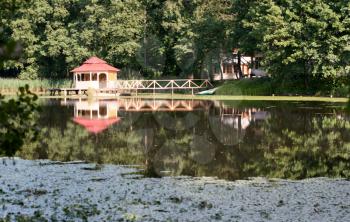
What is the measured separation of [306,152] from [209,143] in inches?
158

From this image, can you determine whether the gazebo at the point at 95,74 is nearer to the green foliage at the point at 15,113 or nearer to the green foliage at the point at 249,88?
the green foliage at the point at 249,88

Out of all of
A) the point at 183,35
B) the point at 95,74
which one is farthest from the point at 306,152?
the point at 183,35

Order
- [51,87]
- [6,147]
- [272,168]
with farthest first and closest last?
1. [51,87]
2. [272,168]
3. [6,147]

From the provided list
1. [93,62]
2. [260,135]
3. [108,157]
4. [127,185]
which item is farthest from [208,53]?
[127,185]

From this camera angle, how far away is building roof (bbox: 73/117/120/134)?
25448 mm

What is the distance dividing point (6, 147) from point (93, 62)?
183 ft

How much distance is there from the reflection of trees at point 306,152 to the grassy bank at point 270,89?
76.1 feet

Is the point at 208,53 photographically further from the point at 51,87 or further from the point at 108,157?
the point at 108,157

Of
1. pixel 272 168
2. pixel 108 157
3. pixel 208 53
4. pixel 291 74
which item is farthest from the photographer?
pixel 208 53

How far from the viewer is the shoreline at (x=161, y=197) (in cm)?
966

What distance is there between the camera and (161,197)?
36.7ft

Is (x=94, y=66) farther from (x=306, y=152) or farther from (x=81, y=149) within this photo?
(x=306, y=152)

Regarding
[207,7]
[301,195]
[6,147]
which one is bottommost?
[301,195]

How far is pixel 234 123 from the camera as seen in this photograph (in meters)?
27.5
